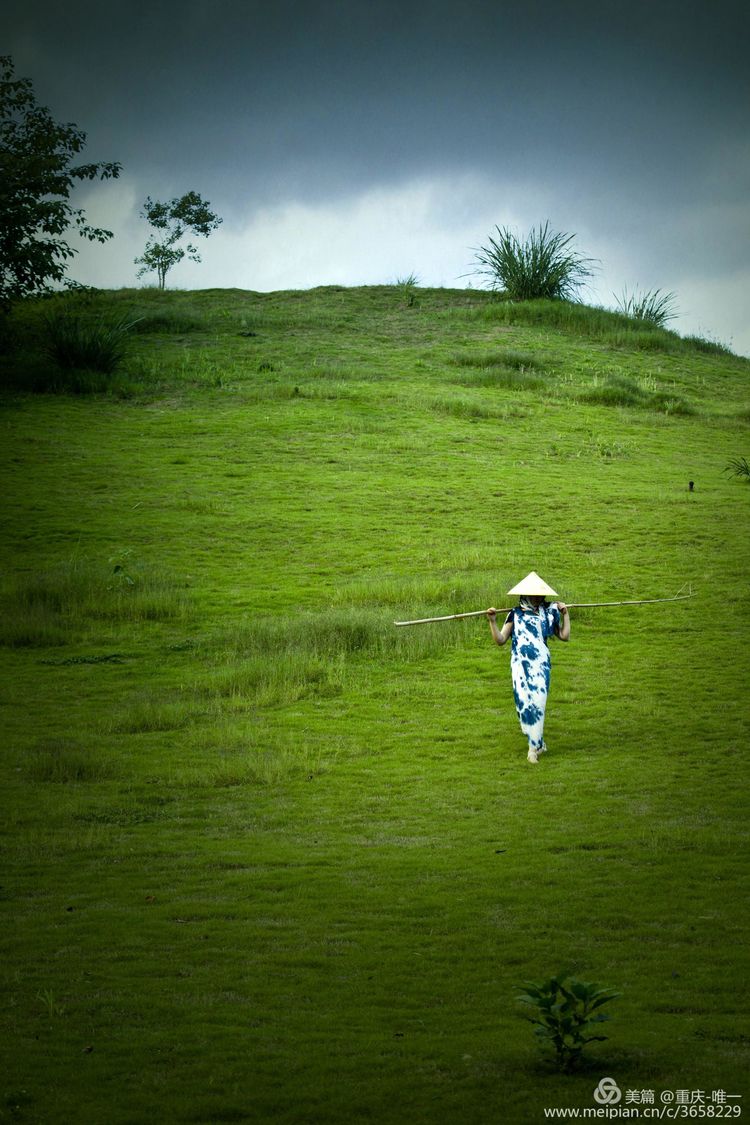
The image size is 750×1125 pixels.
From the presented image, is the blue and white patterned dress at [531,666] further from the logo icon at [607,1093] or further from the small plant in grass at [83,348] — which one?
the small plant in grass at [83,348]

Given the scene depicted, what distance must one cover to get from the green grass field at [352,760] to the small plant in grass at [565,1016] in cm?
15

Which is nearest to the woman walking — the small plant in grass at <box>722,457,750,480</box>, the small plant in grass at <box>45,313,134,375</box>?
the small plant in grass at <box>722,457,750,480</box>

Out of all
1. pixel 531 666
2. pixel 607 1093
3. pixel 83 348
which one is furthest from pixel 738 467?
pixel 607 1093

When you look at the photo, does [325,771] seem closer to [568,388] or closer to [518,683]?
[518,683]

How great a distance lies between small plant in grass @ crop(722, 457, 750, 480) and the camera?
32938mm

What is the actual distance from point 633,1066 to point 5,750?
10193 mm

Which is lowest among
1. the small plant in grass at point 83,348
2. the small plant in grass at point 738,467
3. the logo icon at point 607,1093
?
the logo icon at point 607,1093

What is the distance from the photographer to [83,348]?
4109 cm

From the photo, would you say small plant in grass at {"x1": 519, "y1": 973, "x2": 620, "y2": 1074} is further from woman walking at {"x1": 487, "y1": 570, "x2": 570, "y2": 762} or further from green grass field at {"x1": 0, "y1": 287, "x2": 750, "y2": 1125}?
woman walking at {"x1": 487, "y1": 570, "x2": 570, "y2": 762}

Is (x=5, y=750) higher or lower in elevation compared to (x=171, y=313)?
lower

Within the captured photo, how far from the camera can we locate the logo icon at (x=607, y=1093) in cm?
604

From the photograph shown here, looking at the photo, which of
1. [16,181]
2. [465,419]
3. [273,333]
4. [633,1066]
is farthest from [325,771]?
[273,333]

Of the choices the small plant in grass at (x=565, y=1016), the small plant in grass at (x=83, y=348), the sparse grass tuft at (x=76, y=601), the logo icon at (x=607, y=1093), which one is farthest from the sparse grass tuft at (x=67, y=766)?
the small plant in grass at (x=83, y=348)

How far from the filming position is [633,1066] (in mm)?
6570
